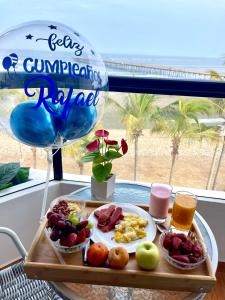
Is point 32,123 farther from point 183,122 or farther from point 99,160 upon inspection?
point 183,122

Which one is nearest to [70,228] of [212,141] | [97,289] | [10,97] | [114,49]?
[97,289]

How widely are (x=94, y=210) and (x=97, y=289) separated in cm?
28

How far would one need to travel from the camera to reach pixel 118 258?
0.73 meters

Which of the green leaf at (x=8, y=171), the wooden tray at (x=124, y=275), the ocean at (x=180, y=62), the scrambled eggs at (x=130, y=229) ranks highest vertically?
the ocean at (x=180, y=62)

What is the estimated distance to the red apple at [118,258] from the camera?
Answer: 73 centimetres

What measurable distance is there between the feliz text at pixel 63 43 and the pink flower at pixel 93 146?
38 centimetres

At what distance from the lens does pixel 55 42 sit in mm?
909

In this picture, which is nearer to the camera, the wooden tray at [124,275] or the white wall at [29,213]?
the wooden tray at [124,275]

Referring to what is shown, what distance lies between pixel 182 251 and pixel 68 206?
1.34 ft

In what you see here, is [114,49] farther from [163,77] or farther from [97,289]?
[97,289]

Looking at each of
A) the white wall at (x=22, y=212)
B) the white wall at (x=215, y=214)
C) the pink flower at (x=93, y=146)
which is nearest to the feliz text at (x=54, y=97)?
the pink flower at (x=93, y=146)

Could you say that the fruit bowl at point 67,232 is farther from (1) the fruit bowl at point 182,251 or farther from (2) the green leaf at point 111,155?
(2) the green leaf at point 111,155

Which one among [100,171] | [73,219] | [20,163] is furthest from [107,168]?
[20,163]

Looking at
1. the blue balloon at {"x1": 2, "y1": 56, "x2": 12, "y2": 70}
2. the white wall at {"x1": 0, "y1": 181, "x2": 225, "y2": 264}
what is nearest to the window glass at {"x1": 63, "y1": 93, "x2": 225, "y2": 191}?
the white wall at {"x1": 0, "y1": 181, "x2": 225, "y2": 264}
